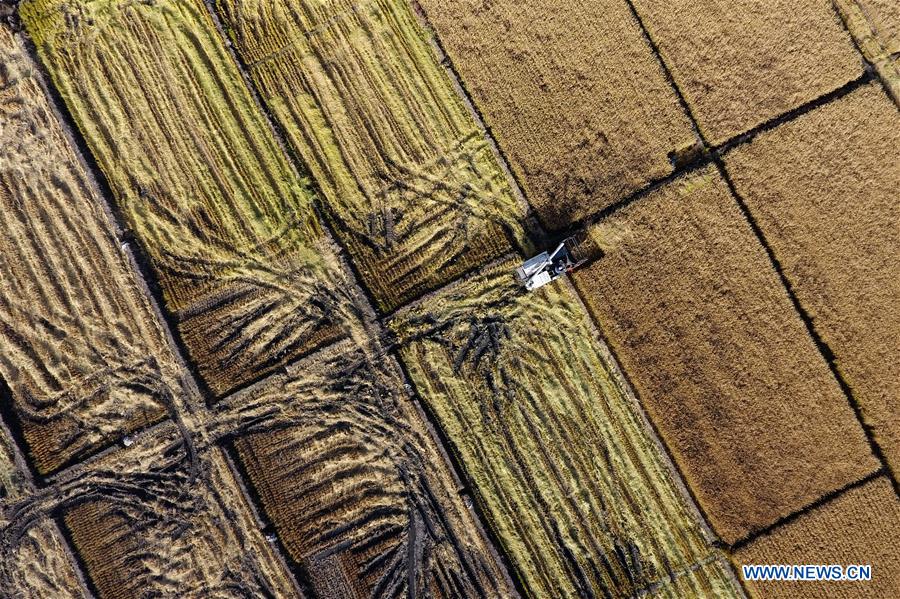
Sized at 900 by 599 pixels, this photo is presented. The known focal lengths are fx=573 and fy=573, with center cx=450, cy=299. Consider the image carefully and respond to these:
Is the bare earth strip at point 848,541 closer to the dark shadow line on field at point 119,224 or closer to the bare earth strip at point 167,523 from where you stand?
the bare earth strip at point 167,523

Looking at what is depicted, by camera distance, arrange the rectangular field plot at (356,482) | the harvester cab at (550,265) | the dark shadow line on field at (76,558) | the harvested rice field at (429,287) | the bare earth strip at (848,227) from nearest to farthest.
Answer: the harvester cab at (550,265), the bare earth strip at (848,227), the harvested rice field at (429,287), the dark shadow line on field at (76,558), the rectangular field plot at (356,482)

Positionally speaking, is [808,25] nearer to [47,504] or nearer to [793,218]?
[793,218]

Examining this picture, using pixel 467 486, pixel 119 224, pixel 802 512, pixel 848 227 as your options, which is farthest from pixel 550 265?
pixel 119 224

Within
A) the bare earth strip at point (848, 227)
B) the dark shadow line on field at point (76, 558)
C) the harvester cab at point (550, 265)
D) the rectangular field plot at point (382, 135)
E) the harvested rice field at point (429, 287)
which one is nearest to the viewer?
the harvester cab at point (550, 265)

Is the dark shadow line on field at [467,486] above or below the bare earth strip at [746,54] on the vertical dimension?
below

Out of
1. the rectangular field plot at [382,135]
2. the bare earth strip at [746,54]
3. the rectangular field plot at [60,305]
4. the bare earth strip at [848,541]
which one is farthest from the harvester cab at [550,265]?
the rectangular field plot at [60,305]

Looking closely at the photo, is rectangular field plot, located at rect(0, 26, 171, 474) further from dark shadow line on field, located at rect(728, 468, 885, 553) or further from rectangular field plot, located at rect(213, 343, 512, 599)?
dark shadow line on field, located at rect(728, 468, 885, 553)
